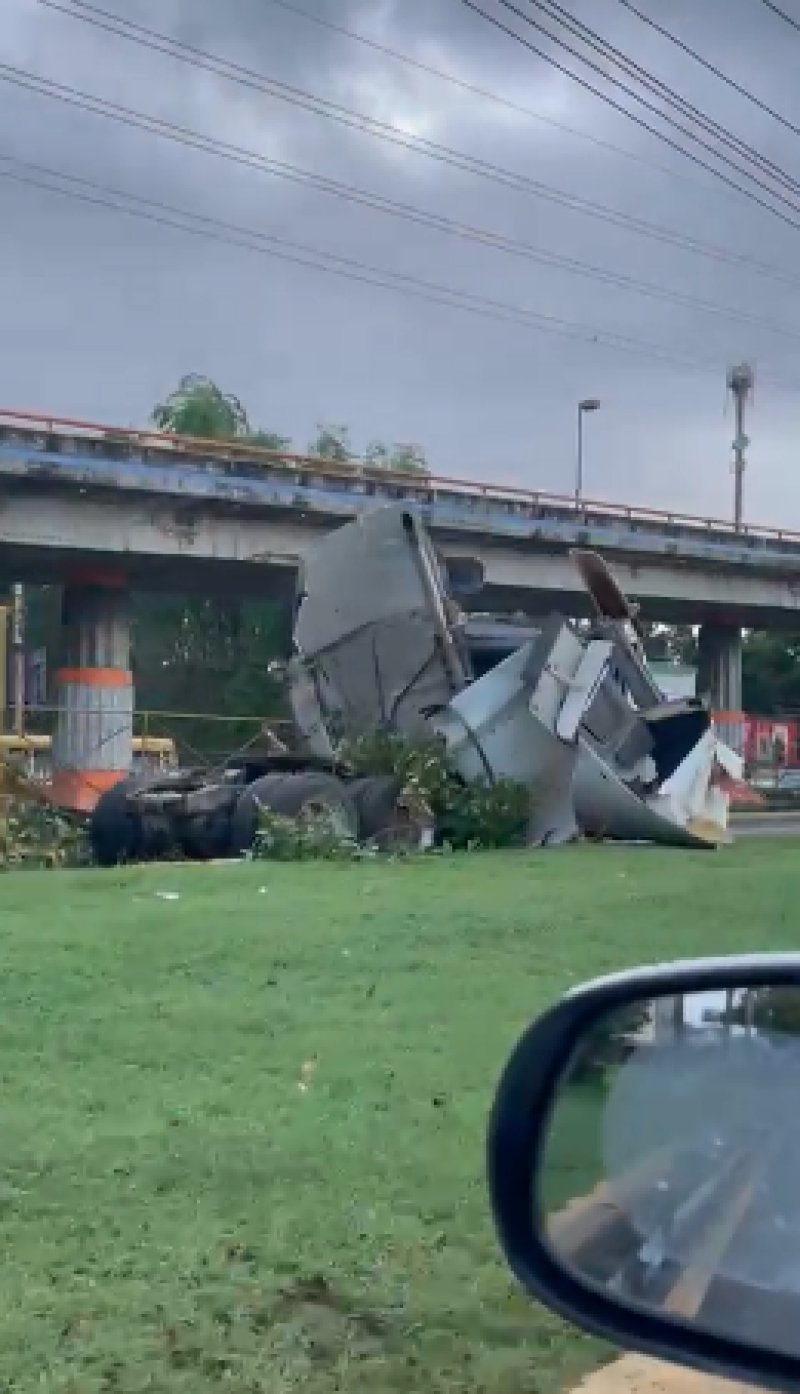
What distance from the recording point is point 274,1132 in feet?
20.4

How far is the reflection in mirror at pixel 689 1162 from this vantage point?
7.38 ft

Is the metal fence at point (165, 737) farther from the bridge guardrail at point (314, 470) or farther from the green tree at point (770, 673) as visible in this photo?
the green tree at point (770, 673)

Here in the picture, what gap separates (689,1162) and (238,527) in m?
34.6

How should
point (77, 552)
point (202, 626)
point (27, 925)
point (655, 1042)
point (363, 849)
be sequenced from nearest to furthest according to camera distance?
1. point (655, 1042)
2. point (27, 925)
3. point (363, 849)
4. point (77, 552)
5. point (202, 626)

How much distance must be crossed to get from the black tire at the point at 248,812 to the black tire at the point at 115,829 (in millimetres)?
1045

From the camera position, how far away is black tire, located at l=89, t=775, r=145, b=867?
731 inches

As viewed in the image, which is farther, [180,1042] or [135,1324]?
[180,1042]

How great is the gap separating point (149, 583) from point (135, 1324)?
38100 mm

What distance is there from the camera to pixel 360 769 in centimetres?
1905

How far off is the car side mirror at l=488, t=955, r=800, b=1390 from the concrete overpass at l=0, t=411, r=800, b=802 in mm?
28289

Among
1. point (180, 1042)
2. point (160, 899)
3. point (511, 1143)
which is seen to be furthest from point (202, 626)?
point (511, 1143)

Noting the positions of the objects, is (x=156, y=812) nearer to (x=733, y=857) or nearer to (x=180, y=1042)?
(x=733, y=857)

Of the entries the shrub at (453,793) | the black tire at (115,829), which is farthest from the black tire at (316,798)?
the black tire at (115,829)

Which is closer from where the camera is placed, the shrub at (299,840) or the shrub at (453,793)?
the shrub at (299,840)
